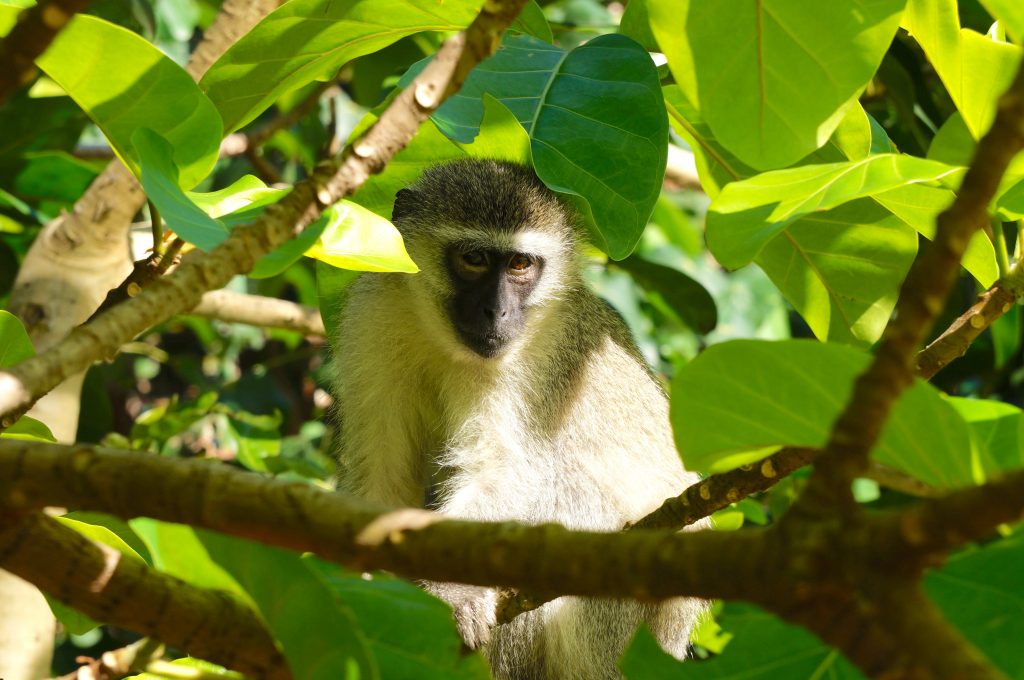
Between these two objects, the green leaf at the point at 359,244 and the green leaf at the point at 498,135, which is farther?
the green leaf at the point at 498,135

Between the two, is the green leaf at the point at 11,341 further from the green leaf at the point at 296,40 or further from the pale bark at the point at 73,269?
the pale bark at the point at 73,269

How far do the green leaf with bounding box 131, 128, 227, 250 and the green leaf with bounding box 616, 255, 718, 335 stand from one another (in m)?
2.31

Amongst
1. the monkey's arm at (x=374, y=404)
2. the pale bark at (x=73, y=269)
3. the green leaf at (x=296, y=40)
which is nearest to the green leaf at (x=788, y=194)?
the green leaf at (x=296, y=40)

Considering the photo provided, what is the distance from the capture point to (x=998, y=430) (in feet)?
4.15

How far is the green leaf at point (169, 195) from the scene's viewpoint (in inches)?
53.9

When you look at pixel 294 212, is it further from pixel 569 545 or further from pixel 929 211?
pixel 929 211

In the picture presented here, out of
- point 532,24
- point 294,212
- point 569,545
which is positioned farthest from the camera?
point 532,24

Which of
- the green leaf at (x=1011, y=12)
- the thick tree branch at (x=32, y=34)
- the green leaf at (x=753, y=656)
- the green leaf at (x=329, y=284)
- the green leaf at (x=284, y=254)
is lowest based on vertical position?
the green leaf at (x=329, y=284)

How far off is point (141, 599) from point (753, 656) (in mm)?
692

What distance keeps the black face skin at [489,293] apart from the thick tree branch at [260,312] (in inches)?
18.2

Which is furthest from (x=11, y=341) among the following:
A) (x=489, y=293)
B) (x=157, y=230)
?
(x=489, y=293)

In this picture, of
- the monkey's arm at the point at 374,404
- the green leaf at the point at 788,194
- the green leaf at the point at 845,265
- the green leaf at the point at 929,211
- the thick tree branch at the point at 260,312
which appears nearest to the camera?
the green leaf at the point at 788,194

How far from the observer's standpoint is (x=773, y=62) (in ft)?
5.35

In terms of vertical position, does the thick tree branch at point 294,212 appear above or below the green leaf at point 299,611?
above
